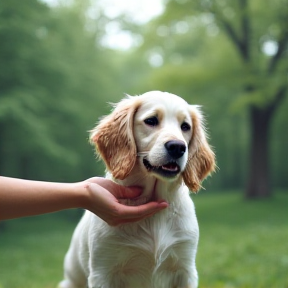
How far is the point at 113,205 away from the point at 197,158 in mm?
560

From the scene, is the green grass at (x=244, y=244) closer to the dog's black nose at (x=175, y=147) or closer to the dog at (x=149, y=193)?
the dog at (x=149, y=193)

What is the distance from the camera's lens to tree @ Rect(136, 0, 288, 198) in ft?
42.7

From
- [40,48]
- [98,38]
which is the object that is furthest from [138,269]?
[98,38]

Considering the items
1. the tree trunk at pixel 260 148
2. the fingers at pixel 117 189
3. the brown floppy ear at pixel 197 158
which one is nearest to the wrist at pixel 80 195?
the fingers at pixel 117 189

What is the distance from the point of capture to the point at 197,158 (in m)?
2.32

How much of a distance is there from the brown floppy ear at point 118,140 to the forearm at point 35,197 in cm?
26

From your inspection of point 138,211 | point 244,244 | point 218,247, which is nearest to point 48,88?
point 218,247

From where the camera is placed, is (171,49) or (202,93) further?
(171,49)

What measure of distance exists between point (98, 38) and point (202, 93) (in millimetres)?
4116

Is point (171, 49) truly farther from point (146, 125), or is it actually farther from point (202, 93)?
point (146, 125)

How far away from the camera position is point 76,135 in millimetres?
13961

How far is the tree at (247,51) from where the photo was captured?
13.0 metres

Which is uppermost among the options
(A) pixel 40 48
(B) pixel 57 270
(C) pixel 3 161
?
(A) pixel 40 48

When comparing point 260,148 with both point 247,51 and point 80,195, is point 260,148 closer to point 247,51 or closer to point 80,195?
point 247,51
